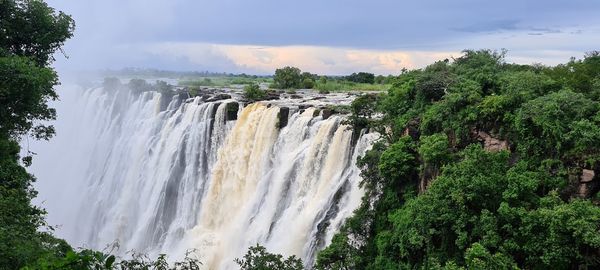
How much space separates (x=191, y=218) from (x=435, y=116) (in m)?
12.4

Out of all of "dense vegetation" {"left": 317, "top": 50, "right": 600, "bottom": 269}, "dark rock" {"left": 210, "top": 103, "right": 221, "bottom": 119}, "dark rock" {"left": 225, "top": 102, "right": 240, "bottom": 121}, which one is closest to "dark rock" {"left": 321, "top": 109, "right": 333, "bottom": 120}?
"dense vegetation" {"left": 317, "top": 50, "right": 600, "bottom": 269}

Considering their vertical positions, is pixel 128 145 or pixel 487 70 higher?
pixel 487 70

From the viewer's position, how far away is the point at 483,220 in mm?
9828

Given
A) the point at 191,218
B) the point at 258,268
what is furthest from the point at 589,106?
the point at 191,218

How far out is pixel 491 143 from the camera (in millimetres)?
12078

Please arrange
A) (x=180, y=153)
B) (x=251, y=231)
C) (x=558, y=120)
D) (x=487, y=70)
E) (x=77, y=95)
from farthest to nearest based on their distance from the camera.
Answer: (x=77, y=95), (x=180, y=153), (x=251, y=231), (x=487, y=70), (x=558, y=120)

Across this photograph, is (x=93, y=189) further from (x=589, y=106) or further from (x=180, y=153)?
(x=589, y=106)

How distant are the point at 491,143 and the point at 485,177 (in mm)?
2021

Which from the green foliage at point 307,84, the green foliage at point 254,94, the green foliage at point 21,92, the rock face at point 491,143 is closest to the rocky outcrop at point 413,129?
the rock face at point 491,143

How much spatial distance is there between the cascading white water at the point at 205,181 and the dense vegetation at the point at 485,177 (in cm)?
160

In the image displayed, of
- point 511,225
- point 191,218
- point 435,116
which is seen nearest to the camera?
point 511,225

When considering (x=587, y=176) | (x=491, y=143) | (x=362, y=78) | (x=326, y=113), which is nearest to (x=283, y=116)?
(x=326, y=113)

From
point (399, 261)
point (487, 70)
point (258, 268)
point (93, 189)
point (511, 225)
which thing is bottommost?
point (93, 189)

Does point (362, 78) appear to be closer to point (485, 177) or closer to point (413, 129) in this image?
point (413, 129)
